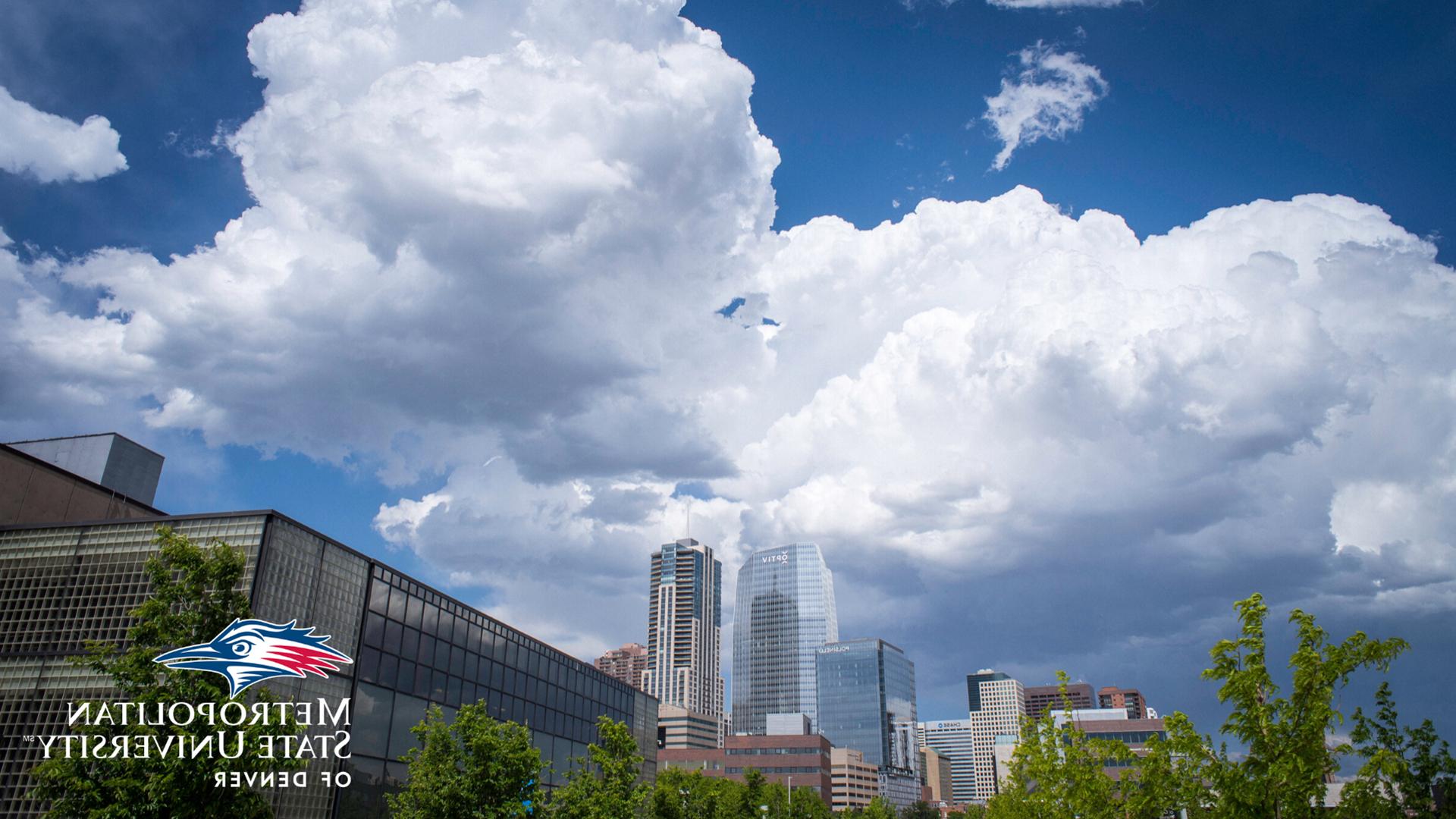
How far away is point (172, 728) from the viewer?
1806cm

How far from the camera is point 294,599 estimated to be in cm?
3381

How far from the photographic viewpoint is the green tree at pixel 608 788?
33.8m

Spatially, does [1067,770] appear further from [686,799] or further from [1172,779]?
[686,799]

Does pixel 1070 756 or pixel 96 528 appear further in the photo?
pixel 96 528

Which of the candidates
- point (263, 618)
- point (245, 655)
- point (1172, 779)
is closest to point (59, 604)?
point (263, 618)

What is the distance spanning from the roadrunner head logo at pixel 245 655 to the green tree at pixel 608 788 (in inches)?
447

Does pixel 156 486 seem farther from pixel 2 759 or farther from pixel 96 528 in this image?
pixel 2 759

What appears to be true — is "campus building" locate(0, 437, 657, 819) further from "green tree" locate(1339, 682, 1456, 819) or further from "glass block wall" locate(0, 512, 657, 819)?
"green tree" locate(1339, 682, 1456, 819)

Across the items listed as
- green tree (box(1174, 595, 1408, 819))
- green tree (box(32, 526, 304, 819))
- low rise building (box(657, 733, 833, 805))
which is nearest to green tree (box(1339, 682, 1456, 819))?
green tree (box(1174, 595, 1408, 819))

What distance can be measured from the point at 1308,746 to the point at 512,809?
24259 mm

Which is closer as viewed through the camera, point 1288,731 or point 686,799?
point 1288,731

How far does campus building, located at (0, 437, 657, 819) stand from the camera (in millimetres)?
31516

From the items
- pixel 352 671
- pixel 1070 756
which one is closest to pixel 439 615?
pixel 352 671

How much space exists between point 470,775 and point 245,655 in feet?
32.1
